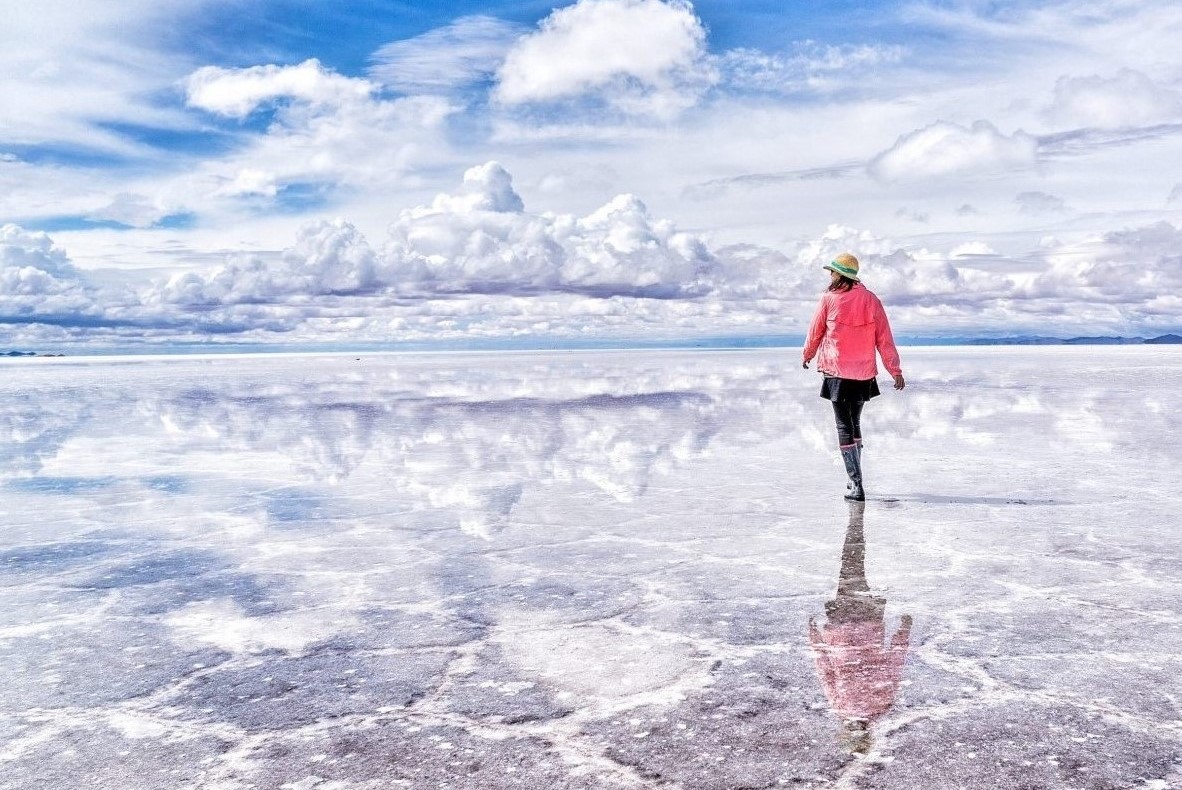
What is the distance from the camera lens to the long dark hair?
25.3ft

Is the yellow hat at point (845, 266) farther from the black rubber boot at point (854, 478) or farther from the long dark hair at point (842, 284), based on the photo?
the black rubber boot at point (854, 478)

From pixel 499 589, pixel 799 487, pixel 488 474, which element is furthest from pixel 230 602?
pixel 799 487

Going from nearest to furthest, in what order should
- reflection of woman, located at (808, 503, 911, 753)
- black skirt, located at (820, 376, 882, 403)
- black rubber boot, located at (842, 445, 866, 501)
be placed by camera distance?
reflection of woman, located at (808, 503, 911, 753), black rubber boot, located at (842, 445, 866, 501), black skirt, located at (820, 376, 882, 403)

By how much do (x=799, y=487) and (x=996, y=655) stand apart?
450 centimetres

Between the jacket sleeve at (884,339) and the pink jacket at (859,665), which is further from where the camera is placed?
the jacket sleeve at (884,339)

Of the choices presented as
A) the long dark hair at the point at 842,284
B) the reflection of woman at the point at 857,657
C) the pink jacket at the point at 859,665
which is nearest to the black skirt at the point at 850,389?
the long dark hair at the point at 842,284

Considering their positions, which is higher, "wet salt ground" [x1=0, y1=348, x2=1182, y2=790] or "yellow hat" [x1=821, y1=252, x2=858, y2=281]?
"yellow hat" [x1=821, y1=252, x2=858, y2=281]

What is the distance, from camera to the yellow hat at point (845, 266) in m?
7.64

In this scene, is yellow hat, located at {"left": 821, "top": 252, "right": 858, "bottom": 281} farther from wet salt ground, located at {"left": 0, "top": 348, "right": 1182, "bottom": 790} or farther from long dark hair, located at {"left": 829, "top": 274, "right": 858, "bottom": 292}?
wet salt ground, located at {"left": 0, "top": 348, "right": 1182, "bottom": 790}

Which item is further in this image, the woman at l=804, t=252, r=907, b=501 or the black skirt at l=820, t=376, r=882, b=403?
the black skirt at l=820, t=376, r=882, b=403

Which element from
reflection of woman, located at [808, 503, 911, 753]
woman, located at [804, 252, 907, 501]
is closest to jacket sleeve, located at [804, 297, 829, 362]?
woman, located at [804, 252, 907, 501]

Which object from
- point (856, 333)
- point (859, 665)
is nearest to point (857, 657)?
point (859, 665)

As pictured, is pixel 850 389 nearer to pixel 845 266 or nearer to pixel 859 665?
pixel 845 266

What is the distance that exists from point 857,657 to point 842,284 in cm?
460
